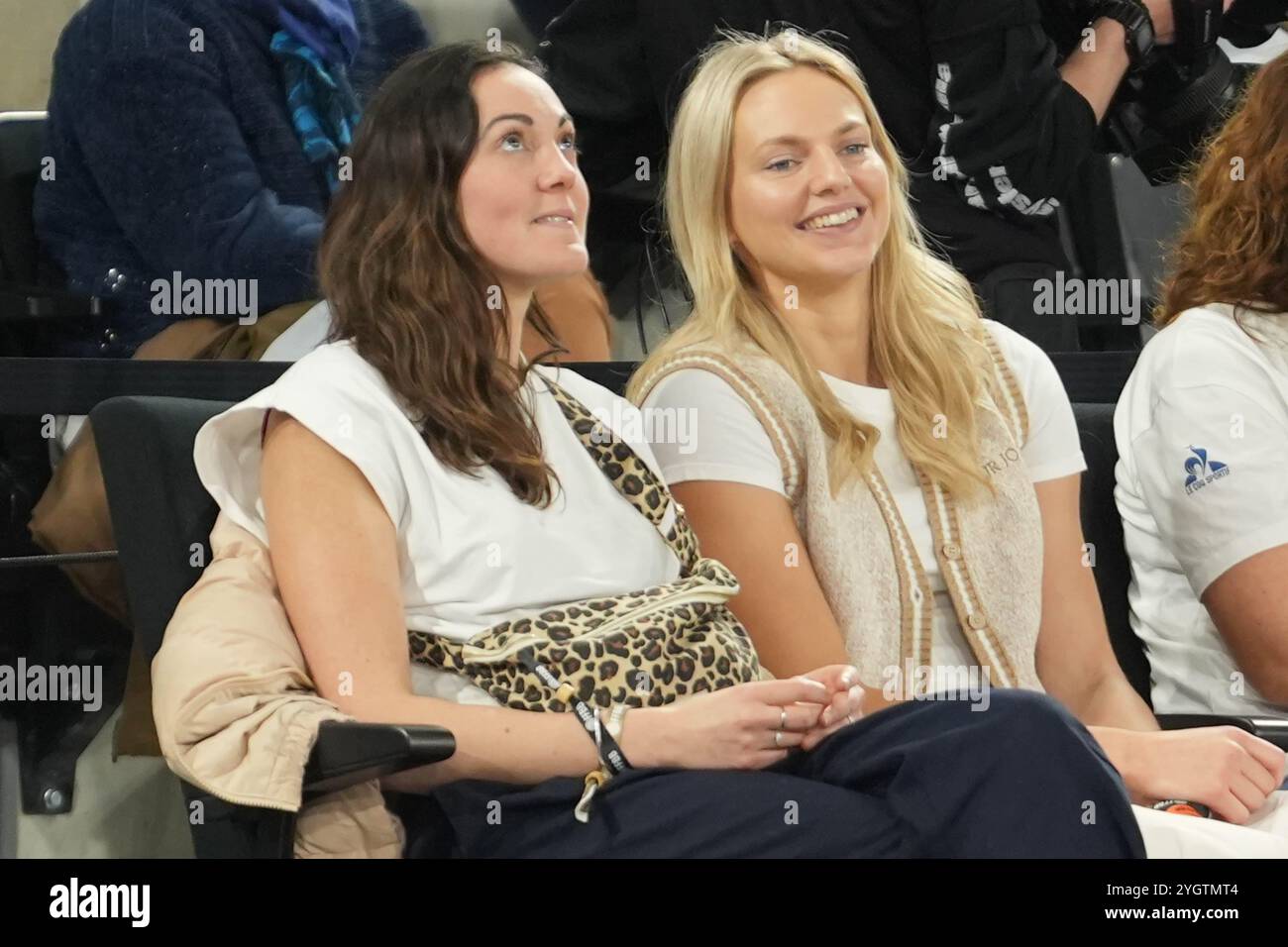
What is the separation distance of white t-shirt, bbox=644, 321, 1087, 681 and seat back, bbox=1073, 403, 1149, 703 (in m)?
0.11

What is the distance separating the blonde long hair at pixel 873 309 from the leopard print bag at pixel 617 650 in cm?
27

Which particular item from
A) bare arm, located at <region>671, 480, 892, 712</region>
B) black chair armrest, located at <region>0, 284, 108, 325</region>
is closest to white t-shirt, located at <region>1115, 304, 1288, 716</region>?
bare arm, located at <region>671, 480, 892, 712</region>

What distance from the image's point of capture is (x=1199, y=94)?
2.71 m

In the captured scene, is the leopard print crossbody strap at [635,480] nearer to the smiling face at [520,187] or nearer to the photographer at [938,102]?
the smiling face at [520,187]

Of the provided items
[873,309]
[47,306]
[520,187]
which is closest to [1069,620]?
[873,309]

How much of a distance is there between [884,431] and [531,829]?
0.68 meters

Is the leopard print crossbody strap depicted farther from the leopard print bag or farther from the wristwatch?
the wristwatch

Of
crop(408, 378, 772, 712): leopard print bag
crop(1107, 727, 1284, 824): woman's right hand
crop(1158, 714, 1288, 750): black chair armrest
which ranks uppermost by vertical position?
crop(408, 378, 772, 712): leopard print bag

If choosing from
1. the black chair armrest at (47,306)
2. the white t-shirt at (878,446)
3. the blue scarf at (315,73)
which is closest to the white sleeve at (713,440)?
the white t-shirt at (878,446)

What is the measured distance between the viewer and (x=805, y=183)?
1.95 meters

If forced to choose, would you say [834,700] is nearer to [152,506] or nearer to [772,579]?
[772,579]

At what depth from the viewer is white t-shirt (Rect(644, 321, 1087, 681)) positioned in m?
1.81
